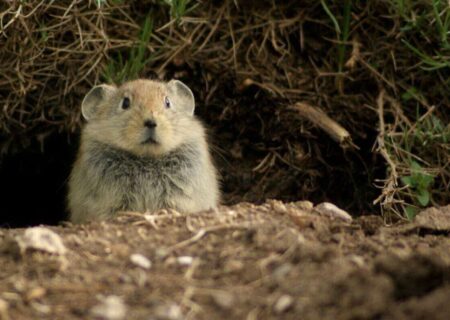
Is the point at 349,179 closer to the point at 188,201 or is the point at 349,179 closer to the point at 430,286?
the point at 188,201

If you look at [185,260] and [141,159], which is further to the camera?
[141,159]

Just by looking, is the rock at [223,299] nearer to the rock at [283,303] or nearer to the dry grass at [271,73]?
the rock at [283,303]

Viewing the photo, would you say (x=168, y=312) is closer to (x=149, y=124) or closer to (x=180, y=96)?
(x=149, y=124)

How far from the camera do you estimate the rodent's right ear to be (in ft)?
20.2

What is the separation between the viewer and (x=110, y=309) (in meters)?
3.07

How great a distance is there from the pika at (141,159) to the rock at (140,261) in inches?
78.0

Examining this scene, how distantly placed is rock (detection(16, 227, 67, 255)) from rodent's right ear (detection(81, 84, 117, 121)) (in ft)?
7.96

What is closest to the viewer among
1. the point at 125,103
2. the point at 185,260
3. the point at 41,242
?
the point at 185,260

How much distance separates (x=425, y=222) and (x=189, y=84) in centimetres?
323

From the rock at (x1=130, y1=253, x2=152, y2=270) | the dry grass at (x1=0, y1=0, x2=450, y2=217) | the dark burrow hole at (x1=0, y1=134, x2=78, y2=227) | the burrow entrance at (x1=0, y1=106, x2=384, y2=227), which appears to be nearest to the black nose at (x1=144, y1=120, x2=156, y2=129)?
the dry grass at (x1=0, y1=0, x2=450, y2=217)

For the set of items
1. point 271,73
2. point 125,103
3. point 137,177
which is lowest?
point 137,177

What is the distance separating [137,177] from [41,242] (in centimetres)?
202

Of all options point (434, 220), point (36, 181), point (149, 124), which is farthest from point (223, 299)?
point (36, 181)

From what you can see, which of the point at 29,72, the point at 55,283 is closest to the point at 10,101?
the point at 29,72
